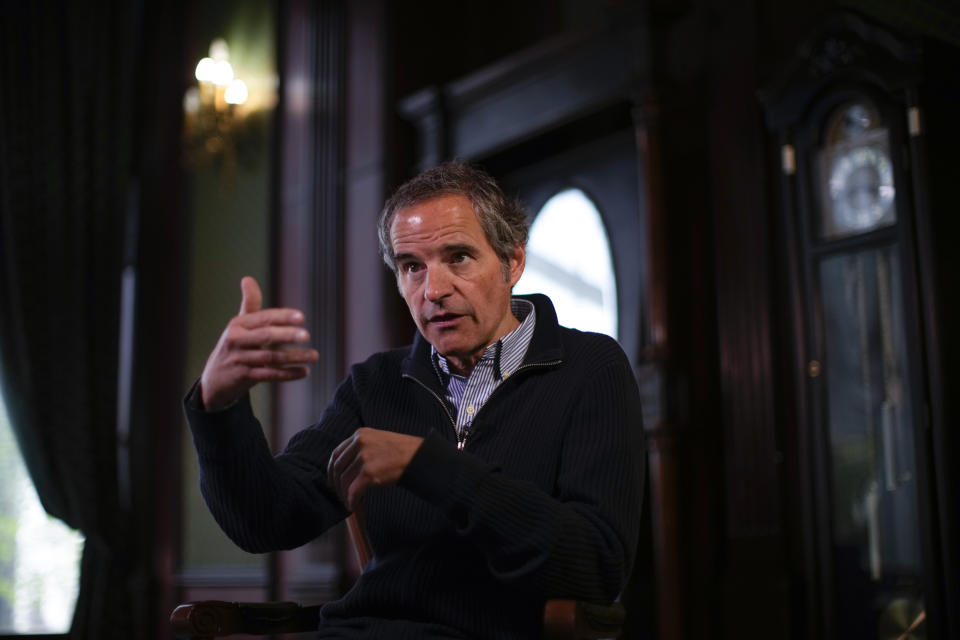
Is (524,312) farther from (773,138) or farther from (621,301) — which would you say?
(621,301)

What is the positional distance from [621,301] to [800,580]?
1353 millimetres

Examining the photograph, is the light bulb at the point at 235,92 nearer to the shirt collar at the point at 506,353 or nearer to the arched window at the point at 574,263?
the arched window at the point at 574,263

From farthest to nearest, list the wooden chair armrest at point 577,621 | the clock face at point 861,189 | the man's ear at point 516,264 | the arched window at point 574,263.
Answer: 1. the arched window at point 574,263
2. the clock face at point 861,189
3. the man's ear at point 516,264
4. the wooden chair armrest at point 577,621

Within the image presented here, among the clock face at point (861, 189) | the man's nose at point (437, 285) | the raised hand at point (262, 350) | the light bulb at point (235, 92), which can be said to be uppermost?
the light bulb at point (235, 92)

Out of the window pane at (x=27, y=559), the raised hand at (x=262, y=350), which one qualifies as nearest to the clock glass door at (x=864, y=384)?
the raised hand at (x=262, y=350)

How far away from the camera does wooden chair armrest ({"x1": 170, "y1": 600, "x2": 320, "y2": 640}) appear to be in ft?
5.44

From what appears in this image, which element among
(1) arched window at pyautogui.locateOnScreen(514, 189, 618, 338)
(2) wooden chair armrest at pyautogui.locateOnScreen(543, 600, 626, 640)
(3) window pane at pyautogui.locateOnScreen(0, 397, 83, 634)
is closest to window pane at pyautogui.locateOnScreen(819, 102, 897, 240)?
(1) arched window at pyautogui.locateOnScreen(514, 189, 618, 338)

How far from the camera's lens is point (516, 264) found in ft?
6.27

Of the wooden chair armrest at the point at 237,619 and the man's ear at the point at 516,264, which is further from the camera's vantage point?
the man's ear at the point at 516,264

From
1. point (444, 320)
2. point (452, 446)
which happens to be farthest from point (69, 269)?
point (452, 446)

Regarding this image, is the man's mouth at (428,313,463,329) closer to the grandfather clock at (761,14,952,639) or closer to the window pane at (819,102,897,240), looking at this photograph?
the grandfather clock at (761,14,952,639)

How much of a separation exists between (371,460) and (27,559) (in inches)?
166

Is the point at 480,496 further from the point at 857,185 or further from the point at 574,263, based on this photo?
the point at 574,263

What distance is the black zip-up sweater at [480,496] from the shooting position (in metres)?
1.43
